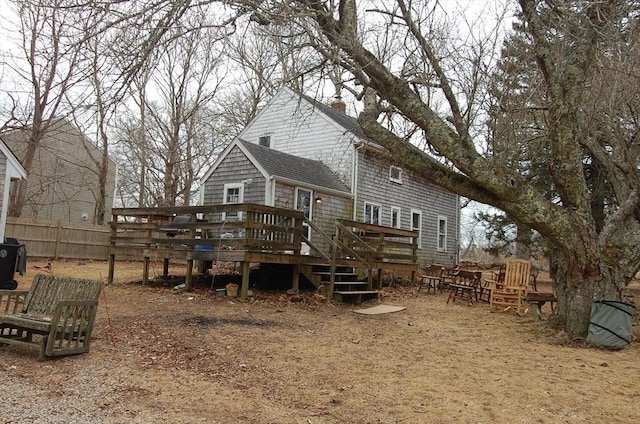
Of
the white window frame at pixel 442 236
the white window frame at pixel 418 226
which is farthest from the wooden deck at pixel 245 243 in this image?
the white window frame at pixel 442 236

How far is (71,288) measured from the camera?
6.00 metres

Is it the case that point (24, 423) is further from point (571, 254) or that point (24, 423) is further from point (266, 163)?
point (266, 163)

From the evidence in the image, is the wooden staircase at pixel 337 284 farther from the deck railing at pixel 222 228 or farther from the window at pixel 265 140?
the window at pixel 265 140

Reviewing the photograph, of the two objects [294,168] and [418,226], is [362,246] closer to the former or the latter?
[294,168]

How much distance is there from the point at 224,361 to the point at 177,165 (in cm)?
2337

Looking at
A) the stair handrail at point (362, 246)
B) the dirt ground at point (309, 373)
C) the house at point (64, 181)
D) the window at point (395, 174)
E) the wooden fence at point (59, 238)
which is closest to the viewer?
the dirt ground at point (309, 373)

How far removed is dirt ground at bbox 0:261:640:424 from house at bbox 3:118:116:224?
19788 millimetres

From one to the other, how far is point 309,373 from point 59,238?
16009 millimetres

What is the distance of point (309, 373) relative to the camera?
5.37 metres

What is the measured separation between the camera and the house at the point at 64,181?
83.1ft

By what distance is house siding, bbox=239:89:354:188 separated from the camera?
18188 millimetres

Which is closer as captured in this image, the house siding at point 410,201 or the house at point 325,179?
the house at point 325,179

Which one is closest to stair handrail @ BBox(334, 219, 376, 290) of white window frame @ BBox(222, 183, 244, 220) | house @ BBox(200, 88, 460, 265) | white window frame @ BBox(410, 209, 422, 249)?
house @ BBox(200, 88, 460, 265)

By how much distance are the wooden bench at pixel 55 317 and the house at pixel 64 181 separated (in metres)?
20.3
